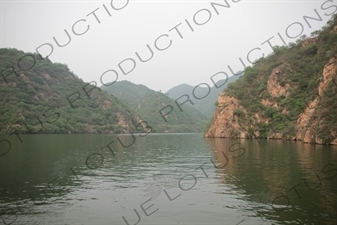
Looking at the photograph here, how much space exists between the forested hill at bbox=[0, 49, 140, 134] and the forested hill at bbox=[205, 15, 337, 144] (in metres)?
45.5

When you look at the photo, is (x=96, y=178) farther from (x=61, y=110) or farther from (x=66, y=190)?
(x=61, y=110)

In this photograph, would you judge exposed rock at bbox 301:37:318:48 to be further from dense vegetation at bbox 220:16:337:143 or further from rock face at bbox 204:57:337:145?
rock face at bbox 204:57:337:145

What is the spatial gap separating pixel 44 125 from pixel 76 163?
8410 centimetres

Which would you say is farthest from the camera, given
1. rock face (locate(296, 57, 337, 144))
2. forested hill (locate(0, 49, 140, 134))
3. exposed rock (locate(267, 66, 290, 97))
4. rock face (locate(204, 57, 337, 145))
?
forested hill (locate(0, 49, 140, 134))

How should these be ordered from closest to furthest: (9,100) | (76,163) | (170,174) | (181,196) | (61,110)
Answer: (181,196)
(170,174)
(76,163)
(9,100)
(61,110)

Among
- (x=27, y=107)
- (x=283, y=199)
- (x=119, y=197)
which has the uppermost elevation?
(x=27, y=107)

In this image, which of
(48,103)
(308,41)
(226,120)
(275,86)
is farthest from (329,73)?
(48,103)

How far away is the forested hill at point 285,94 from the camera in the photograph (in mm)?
55297

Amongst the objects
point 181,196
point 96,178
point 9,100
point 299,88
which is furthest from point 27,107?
point 181,196

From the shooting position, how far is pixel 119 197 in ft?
50.3

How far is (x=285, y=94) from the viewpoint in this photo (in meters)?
76.8

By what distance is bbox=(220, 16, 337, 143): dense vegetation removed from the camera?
218 ft

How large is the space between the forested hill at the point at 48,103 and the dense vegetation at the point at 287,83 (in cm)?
4907

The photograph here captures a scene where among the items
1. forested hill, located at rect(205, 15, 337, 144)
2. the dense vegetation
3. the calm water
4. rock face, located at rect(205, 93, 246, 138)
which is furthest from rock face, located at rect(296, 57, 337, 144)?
the calm water
